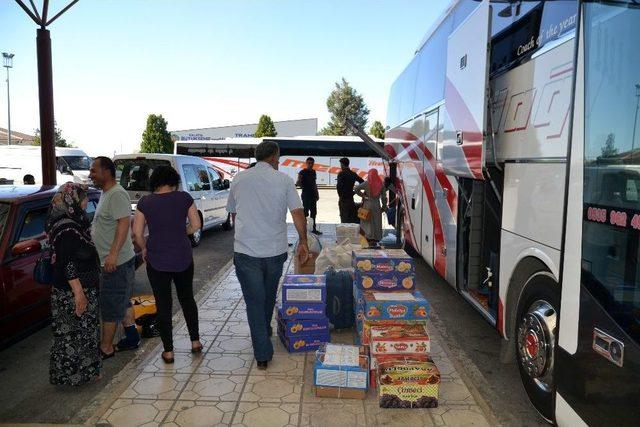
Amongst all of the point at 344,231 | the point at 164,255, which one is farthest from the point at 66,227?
the point at 344,231

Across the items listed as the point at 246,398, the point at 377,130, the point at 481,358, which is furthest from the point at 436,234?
the point at 377,130

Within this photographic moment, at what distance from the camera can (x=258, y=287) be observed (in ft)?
13.9

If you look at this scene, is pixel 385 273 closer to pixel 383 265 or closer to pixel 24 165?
pixel 383 265

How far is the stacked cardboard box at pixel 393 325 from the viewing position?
3635 mm

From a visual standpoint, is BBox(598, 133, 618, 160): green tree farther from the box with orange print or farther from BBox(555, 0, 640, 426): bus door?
the box with orange print

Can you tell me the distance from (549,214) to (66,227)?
3.49 metres

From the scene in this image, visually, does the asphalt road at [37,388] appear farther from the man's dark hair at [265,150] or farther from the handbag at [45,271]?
the man's dark hair at [265,150]

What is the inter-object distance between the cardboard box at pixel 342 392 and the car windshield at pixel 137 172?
289 inches

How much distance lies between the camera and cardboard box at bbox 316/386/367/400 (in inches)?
149

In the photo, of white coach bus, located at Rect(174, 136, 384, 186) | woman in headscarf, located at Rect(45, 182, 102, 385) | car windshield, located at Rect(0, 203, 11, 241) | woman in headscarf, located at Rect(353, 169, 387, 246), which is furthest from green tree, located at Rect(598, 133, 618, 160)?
white coach bus, located at Rect(174, 136, 384, 186)

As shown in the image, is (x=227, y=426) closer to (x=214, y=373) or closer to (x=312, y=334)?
(x=214, y=373)

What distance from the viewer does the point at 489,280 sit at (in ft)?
16.0

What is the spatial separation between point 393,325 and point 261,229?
4.43 ft

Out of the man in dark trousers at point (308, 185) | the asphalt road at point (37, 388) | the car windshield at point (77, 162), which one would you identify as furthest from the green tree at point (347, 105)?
the asphalt road at point (37, 388)
